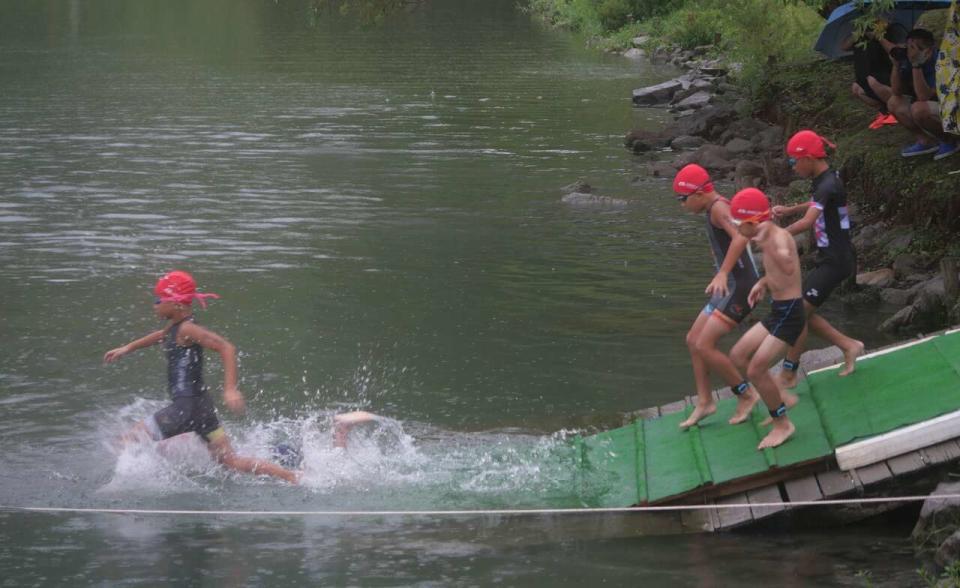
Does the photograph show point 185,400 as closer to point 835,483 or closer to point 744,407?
point 744,407

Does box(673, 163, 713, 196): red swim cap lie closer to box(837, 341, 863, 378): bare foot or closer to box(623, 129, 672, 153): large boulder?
box(837, 341, 863, 378): bare foot

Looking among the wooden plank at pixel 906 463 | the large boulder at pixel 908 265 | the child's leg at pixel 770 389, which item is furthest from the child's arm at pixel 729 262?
the large boulder at pixel 908 265

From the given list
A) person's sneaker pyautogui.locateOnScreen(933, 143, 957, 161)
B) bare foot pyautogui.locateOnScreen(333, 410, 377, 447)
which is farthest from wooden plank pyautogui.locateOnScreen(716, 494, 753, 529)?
person's sneaker pyautogui.locateOnScreen(933, 143, 957, 161)

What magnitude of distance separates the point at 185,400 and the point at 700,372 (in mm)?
3892

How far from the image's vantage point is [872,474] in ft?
28.9

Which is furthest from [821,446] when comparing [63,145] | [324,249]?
[63,145]

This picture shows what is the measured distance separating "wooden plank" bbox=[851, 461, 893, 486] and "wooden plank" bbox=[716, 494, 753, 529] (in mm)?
763

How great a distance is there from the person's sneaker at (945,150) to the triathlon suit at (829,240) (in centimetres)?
607

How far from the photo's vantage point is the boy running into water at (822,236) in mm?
Answer: 10156

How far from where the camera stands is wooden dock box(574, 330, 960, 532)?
8.85 metres

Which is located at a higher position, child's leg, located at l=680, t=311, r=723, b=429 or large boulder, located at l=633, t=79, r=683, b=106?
child's leg, located at l=680, t=311, r=723, b=429

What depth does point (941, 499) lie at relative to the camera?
839 centimetres

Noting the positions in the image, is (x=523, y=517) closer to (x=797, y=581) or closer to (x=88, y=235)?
(x=797, y=581)

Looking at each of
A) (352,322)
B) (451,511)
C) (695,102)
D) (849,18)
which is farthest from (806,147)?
(695,102)
